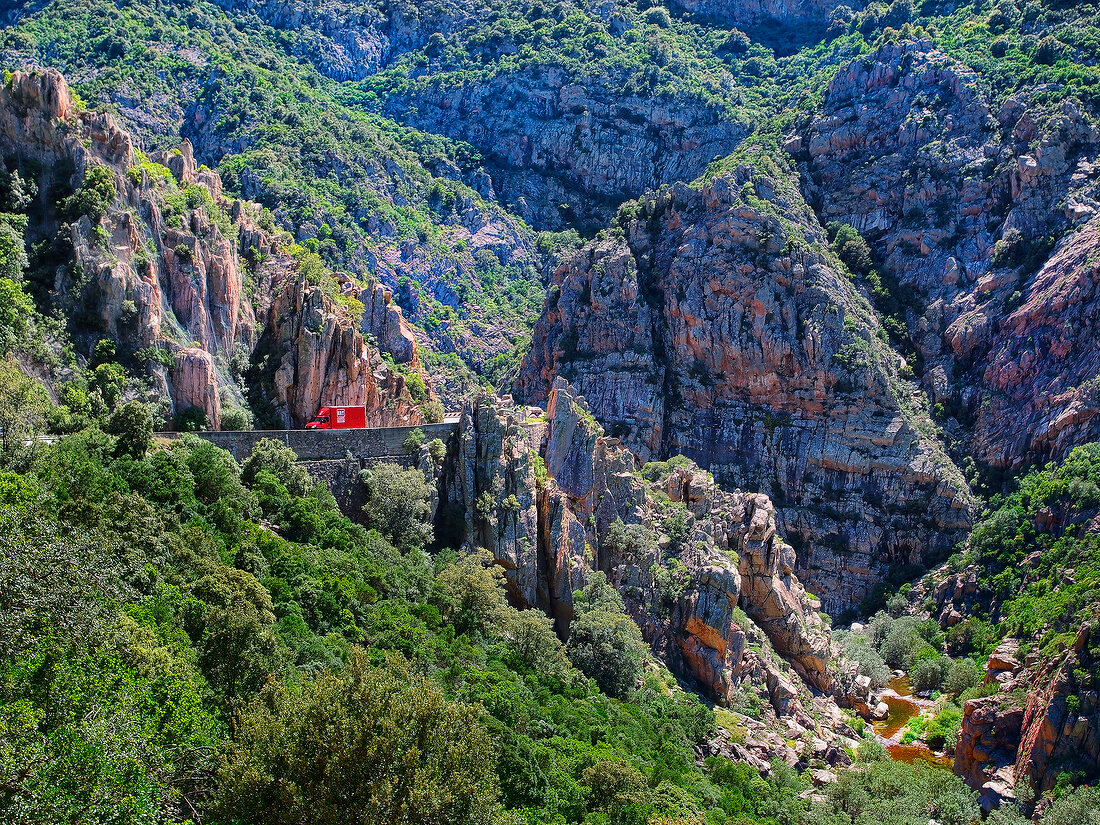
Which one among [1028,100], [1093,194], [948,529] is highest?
[1028,100]

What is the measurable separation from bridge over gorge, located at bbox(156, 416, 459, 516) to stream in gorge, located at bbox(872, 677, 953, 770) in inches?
1799

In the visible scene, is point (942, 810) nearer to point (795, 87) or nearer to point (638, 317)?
point (638, 317)

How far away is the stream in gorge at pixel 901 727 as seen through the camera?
7950cm

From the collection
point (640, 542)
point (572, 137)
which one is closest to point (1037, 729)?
point (640, 542)

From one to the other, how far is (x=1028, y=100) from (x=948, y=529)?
57.8 metres

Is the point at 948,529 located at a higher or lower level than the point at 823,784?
higher

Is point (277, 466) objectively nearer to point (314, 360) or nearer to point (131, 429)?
point (131, 429)

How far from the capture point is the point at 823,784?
222ft

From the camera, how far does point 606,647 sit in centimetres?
6188

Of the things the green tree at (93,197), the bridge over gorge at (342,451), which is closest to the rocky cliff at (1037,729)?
the bridge over gorge at (342,451)

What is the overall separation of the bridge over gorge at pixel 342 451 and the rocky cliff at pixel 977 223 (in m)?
79.2

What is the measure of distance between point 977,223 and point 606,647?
91528 mm

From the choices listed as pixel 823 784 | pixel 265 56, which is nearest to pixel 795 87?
pixel 265 56

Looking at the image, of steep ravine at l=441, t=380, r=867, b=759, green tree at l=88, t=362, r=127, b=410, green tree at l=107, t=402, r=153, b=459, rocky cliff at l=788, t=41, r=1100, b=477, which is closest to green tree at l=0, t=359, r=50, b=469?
green tree at l=107, t=402, r=153, b=459
